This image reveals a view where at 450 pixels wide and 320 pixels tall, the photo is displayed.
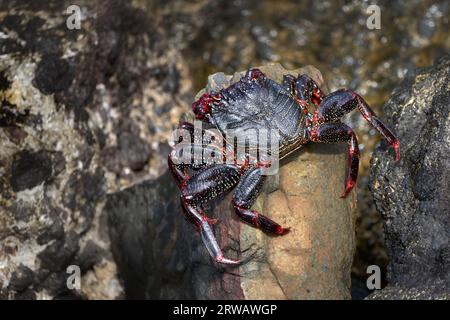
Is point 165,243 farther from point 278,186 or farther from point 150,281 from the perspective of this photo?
point 278,186

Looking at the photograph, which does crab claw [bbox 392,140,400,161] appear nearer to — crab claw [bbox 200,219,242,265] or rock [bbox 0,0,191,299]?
crab claw [bbox 200,219,242,265]

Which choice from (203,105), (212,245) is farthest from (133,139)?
(212,245)

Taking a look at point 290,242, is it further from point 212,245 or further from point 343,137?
point 343,137

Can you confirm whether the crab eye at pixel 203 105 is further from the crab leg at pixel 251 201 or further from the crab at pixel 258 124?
the crab leg at pixel 251 201

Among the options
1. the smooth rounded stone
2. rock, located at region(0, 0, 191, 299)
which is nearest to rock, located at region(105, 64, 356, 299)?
the smooth rounded stone

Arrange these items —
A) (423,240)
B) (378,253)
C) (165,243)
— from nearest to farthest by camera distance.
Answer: (423,240)
(165,243)
(378,253)
